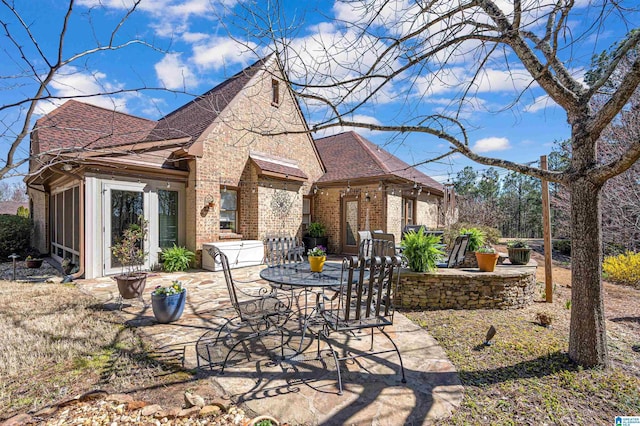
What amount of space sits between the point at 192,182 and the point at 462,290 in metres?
7.49

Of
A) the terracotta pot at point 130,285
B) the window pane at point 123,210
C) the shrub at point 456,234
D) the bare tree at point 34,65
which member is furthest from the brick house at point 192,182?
the bare tree at point 34,65

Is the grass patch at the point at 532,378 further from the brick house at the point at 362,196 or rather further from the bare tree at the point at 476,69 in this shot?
the brick house at the point at 362,196

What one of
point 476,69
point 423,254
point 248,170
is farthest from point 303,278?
point 248,170

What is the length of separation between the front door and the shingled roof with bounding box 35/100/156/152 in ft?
24.9

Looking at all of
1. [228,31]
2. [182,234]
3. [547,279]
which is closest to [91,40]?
[228,31]

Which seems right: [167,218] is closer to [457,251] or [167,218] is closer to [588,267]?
[457,251]

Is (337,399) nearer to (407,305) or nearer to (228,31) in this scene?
(407,305)

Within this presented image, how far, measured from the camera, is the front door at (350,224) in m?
11.5

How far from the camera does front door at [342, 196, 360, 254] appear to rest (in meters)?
11.5

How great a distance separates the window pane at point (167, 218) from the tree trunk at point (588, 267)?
29.1 ft

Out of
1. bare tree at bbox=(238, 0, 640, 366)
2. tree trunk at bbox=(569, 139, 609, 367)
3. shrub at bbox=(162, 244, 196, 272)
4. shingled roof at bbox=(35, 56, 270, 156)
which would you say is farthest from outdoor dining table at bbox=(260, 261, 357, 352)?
shingled roof at bbox=(35, 56, 270, 156)

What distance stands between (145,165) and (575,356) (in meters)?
8.99

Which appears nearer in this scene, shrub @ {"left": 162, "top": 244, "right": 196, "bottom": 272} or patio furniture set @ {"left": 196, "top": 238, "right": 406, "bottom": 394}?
patio furniture set @ {"left": 196, "top": 238, "right": 406, "bottom": 394}

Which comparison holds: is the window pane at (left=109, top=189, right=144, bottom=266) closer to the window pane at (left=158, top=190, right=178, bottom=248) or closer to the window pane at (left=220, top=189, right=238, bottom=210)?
the window pane at (left=158, top=190, right=178, bottom=248)
